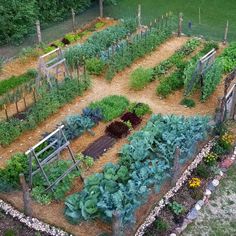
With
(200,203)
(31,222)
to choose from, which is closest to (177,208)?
(200,203)

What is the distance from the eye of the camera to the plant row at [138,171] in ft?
28.0

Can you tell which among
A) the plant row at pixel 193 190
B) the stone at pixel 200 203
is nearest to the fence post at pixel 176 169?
the plant row at pixel 193 190

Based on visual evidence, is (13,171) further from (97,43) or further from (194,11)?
(194,11)

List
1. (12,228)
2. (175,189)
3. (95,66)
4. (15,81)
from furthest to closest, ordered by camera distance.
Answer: (95,66) < (15,81) < (175,189) < (12,228)

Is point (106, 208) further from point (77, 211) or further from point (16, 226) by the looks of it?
point (16, 226)

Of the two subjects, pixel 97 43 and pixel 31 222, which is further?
pixel 97 43

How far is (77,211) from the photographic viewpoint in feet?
28.5

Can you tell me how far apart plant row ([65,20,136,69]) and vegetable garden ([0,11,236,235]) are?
36mm

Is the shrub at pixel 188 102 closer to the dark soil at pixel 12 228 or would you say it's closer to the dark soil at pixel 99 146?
the dark soil at pixel 99 146

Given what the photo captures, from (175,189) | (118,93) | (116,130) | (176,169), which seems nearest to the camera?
(176,169)

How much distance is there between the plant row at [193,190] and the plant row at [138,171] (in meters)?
0.43

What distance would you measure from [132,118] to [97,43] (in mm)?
4465

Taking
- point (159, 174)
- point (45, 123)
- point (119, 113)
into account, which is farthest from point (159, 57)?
point (159, 174)

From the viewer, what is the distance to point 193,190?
9.66 metres
